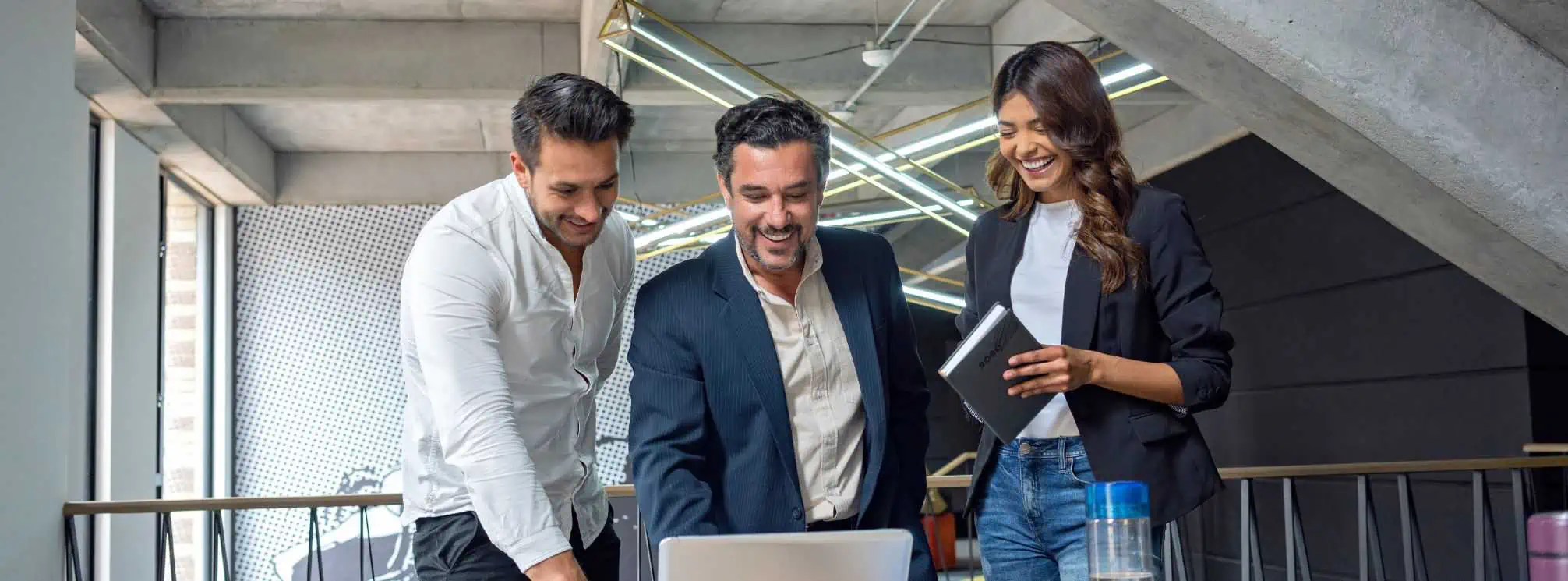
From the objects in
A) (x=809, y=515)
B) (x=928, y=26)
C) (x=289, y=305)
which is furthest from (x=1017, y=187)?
(x=289, y=305)

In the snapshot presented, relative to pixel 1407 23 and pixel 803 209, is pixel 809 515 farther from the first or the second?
pixel 1407 23

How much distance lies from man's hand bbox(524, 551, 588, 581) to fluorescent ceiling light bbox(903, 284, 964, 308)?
621 cm

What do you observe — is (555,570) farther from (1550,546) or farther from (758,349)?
(1550,546)

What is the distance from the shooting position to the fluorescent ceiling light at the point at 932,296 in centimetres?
777

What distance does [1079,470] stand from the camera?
68.8 inches

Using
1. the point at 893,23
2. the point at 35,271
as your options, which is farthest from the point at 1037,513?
the point at 893,23

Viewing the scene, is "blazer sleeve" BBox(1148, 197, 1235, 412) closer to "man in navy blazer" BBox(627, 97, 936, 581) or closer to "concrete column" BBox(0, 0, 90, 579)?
"man in navy blazer" BBox(627, 97, 936, 581)

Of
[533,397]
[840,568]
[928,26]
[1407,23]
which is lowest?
[840,568]

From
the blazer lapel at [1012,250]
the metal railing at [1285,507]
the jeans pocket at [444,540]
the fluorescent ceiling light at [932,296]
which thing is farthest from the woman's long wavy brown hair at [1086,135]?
the fluorescent ceiling light at [932,296]

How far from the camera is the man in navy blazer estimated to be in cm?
172

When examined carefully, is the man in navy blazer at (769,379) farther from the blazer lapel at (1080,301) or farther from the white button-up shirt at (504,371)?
the blazer lapel at (1080,301)

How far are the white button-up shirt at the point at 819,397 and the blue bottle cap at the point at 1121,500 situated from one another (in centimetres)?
56

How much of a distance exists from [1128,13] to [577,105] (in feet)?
5.02

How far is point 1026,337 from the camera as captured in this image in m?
1.72
